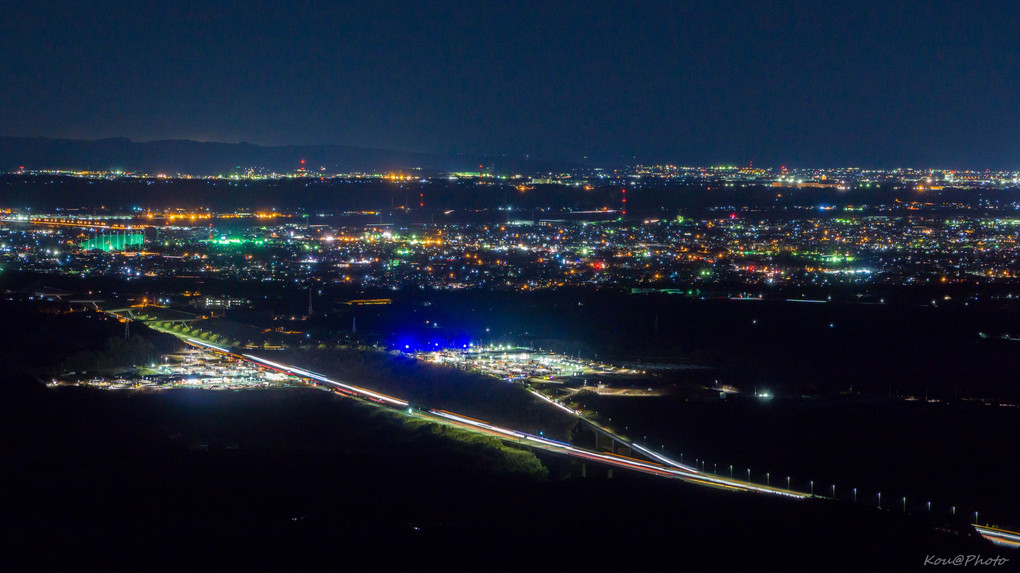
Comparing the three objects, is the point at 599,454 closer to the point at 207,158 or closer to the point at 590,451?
the point at 590,451

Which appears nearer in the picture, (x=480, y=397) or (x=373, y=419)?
(x=373, y=419)

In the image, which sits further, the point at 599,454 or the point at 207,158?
the point at 207,158

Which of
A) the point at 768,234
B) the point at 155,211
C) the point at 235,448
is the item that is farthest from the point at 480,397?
the point at 155,211

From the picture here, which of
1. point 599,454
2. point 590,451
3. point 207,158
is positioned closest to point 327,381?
point 590,451

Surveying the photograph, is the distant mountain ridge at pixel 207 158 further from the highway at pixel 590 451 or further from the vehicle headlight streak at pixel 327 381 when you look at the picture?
the highway at pixel 590 451

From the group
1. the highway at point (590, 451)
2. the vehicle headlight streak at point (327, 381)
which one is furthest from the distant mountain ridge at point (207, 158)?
the highway at point (590, 451)

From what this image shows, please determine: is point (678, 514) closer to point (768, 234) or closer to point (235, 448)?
A: point (235, 448)
